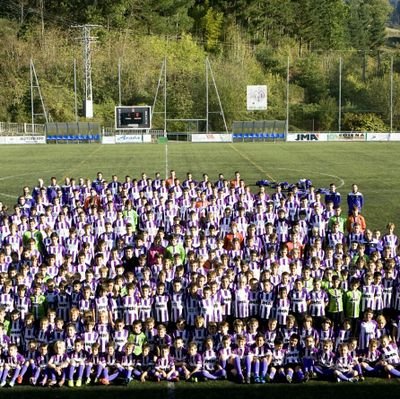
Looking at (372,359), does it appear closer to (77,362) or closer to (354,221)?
(77,362)

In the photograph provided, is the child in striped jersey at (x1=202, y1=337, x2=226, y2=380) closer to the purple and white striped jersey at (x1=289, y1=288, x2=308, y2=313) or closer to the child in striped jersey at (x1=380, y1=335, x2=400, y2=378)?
the purple and white striped jersey at (x1=289, y1=288, x2=308, y2=313)

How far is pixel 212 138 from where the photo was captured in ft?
153

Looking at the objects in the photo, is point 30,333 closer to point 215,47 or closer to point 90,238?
point 90,238

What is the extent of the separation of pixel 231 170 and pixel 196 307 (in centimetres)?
1786

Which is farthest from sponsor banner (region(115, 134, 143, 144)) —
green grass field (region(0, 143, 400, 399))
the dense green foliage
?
the dense green foliage

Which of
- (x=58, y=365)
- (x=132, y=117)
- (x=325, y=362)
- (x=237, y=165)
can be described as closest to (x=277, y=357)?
(x=325, y=362)

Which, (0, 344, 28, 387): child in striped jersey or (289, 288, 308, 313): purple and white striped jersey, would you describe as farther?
(289, 288, 308, 313): purple and white striped jersey

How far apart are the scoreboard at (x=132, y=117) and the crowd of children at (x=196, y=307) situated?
111ft

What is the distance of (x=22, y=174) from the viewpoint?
2564cm

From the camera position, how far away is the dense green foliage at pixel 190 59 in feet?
190

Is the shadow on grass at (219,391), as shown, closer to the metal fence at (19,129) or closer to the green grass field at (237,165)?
the green grass field at (237,165)

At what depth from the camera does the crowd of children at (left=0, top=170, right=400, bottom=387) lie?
7.60m

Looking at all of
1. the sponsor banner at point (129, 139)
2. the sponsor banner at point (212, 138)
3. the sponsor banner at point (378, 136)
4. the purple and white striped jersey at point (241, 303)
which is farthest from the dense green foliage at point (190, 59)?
the purple and white striped jersey at point (241, 303)

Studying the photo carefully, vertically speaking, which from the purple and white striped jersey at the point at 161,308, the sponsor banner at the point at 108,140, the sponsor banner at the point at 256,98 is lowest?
the purple and white striped jersey at the point at 161,308
